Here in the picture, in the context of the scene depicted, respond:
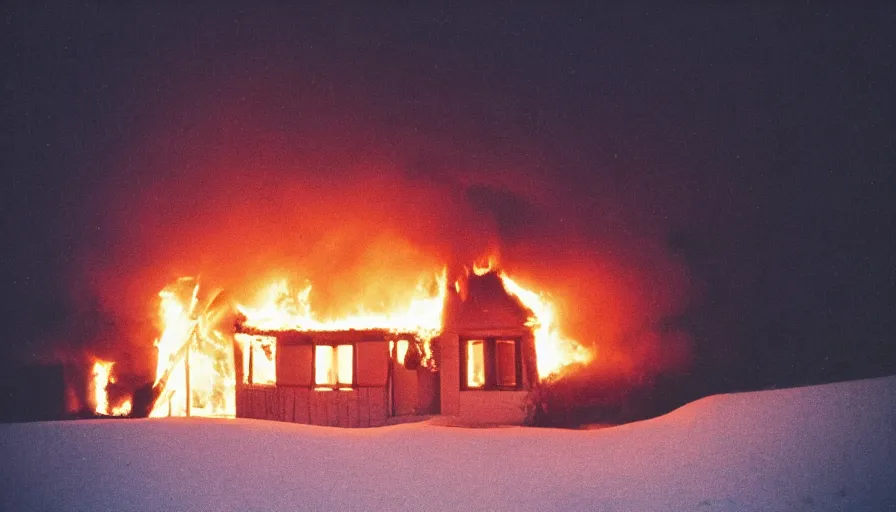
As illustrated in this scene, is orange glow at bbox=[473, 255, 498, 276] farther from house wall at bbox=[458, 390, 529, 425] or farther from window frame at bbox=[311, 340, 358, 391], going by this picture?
window frame at bbox=[311, 340, 358, 391]

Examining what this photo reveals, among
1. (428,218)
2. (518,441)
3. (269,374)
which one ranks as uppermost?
(428,218)

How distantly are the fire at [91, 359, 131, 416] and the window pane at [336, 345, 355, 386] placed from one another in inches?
326

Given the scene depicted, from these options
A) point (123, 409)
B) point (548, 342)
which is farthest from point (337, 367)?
point (123, 409)

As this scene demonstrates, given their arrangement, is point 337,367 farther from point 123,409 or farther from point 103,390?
A: point 103,390

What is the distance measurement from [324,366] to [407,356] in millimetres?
2526

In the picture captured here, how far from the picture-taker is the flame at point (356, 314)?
17953 mm

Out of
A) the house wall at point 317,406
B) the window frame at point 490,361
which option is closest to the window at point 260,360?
the house wall at point 317,406

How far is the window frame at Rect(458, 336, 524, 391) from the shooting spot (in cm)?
1698

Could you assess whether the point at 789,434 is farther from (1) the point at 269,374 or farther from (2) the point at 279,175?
(2) the point at 279,175

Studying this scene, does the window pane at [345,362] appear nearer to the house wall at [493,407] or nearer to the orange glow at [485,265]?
the house wall at [493,407]

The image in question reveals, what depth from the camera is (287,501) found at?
8.12 m

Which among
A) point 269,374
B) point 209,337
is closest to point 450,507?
point 269,374

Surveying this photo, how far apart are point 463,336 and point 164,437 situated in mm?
7911

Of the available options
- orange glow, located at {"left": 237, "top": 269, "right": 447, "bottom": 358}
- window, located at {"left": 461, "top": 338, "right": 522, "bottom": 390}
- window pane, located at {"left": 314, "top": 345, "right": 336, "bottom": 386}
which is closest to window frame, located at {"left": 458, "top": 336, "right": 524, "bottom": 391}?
window, located at {"left": 461, "top": 338, "right": 522, "bottom": 390}
